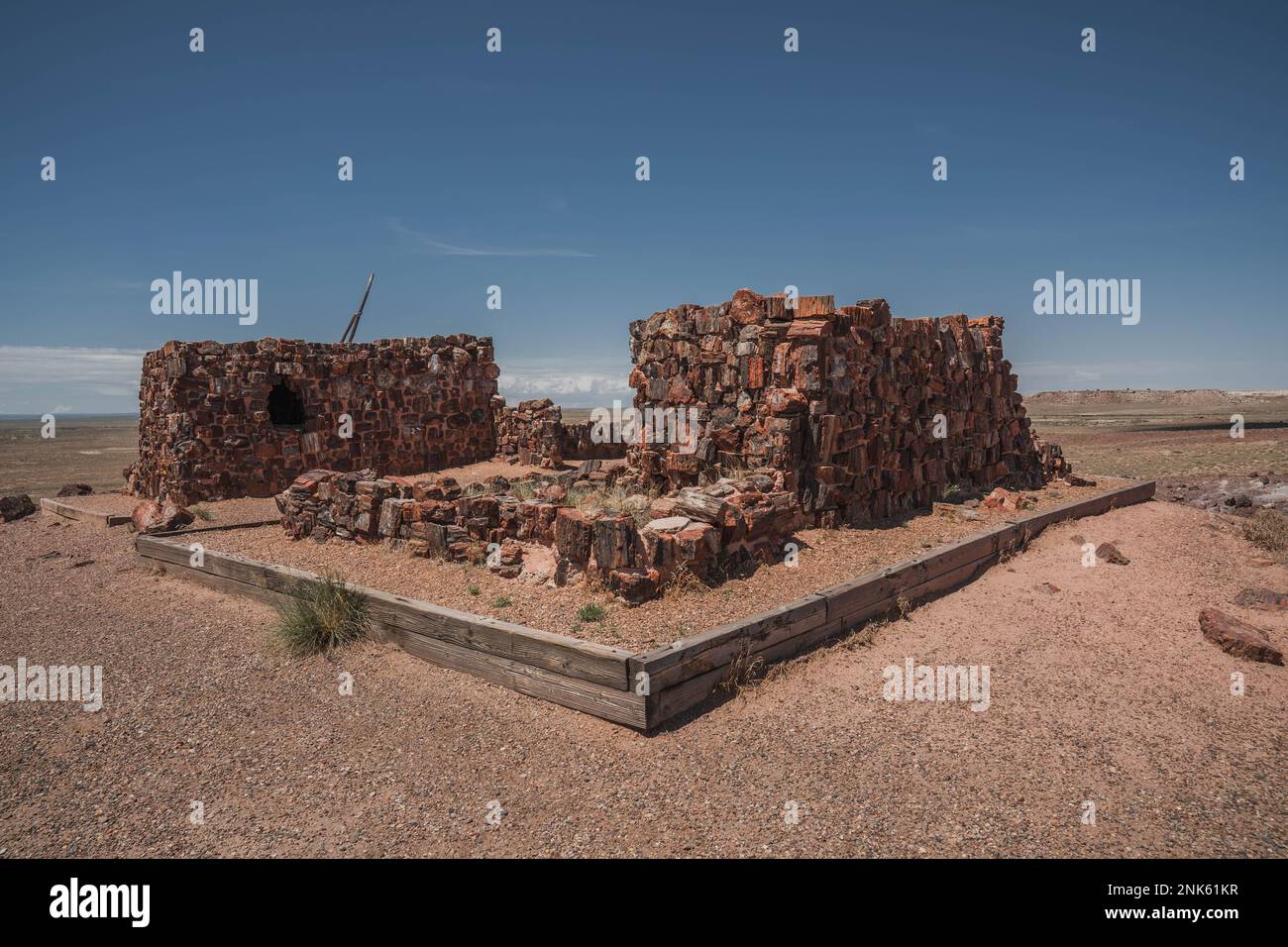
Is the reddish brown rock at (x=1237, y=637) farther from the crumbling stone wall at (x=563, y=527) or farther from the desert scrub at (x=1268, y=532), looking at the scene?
the crumbling stone wall at (x=563, y=527)

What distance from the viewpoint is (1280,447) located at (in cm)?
2564

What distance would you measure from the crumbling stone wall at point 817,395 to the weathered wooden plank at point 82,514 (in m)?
9.80

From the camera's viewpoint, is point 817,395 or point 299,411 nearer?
point 817,395

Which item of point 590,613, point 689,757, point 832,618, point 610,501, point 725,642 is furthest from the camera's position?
point 610,501

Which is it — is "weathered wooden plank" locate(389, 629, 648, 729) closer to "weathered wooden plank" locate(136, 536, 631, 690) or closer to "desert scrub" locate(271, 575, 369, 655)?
"weathered wooden plank" locate(136, 536, 631, 690)

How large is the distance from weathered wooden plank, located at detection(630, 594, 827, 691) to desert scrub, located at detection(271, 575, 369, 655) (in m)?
3.44

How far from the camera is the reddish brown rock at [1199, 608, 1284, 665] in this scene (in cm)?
653

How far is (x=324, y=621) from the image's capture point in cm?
703

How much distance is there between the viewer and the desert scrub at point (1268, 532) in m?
10.2

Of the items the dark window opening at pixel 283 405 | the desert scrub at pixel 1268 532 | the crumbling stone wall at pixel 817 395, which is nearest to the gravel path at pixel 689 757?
the crumbling stone wall at pixel 817 395

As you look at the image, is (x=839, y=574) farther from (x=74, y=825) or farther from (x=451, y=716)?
(x=74, y=825)

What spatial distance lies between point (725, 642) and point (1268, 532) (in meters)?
9.78

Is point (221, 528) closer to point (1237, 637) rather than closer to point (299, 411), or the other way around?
point (299, 411)

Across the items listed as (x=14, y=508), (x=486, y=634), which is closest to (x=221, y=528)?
(x=14, y=508)
